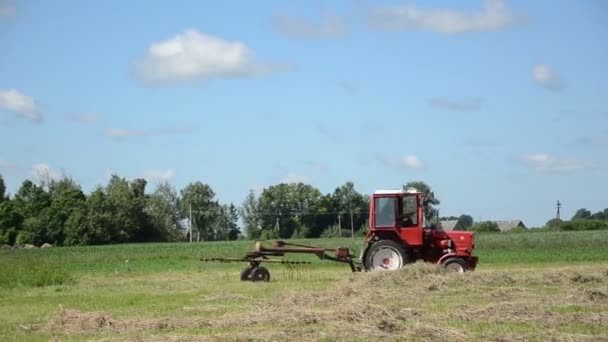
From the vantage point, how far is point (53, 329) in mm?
14078

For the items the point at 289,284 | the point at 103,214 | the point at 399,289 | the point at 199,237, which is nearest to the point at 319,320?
the point at 399,289

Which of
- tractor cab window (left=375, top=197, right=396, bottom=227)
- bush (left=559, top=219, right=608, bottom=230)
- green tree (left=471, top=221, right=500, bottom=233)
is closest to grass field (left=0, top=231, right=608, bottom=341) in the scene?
tractor cab window (left=375, top=197, right=396, bottom=227)

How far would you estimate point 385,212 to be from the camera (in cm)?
2380

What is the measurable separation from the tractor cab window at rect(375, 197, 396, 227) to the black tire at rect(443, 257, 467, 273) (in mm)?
1884

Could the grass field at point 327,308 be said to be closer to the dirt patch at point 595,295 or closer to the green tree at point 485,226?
the dirt patch at point 595,295

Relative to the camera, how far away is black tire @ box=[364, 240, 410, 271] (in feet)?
77.5

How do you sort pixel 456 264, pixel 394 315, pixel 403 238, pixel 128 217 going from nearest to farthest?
pixel 394 315 < pixel 456 264 < pixel 403 238 < pixel 128 217

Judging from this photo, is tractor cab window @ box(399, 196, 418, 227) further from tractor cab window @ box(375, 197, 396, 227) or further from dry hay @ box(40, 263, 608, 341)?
dry hay @ box(40, 263, 608, 341)

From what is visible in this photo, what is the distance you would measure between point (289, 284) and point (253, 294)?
3349 millimetres

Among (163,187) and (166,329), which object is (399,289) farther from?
(163,187)

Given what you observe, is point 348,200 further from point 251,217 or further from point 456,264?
point 456,264

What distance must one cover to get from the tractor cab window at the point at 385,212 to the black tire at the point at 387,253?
1.78 ft

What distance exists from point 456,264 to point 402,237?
1733 mm

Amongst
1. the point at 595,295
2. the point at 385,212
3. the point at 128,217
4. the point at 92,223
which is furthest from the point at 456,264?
the point at 128,217
